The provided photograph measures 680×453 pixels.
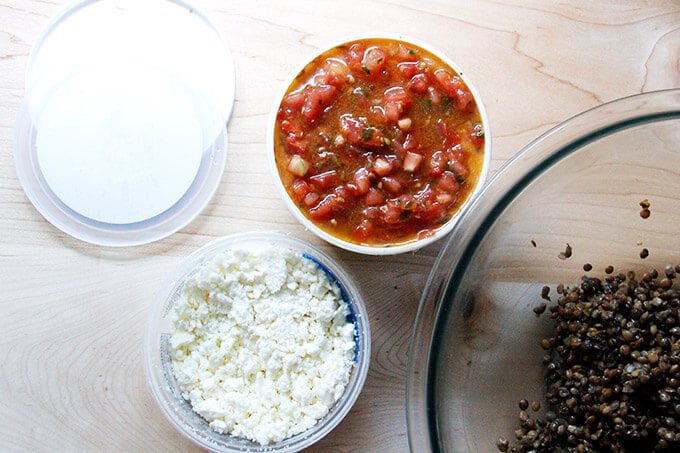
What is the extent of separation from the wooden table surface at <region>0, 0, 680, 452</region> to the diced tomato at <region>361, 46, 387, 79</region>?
158mm

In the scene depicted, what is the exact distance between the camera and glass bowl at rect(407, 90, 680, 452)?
1.62 meters

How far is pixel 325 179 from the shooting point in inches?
67.3

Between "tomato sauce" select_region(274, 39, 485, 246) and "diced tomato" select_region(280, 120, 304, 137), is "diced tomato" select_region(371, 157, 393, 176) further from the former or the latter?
"diced tomato" select_region(280, 120, 304, 137)

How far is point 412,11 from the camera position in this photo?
1868mm

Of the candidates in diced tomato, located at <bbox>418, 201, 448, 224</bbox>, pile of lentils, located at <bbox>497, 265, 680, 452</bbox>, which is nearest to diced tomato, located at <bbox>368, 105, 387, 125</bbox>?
diced tomato, located at <bbox>418, 201, 448, 224</bbox>

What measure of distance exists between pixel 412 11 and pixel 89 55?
79 centimetres

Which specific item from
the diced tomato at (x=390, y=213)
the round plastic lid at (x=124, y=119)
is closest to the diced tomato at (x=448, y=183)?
the diced tomato at (x=390, y=213)

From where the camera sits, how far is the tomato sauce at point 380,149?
1.71 m

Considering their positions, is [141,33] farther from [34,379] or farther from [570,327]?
[570,327]

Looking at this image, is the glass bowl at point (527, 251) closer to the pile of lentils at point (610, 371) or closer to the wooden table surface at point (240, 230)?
the pile of lentils at point (610, 371)

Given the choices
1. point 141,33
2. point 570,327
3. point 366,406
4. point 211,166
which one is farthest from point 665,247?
point 141,33

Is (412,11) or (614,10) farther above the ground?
(614,10)

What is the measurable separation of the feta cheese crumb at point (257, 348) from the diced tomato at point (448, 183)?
353mm

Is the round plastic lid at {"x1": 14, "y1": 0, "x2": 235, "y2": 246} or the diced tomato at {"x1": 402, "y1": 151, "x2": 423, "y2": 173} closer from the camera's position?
the diced tomato at {"x1": 402, "y1": 151, "x2": 423, "y2": 173}
